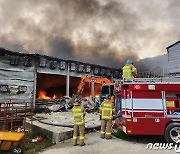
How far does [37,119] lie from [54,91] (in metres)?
9.61

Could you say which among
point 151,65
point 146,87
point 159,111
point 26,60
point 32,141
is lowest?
point 32,141

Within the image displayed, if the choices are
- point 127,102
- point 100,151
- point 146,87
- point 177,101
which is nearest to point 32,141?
point 100,151

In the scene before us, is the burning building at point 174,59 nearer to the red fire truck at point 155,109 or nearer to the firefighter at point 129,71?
the firefighter at point 129,71

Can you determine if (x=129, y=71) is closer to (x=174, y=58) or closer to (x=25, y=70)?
(x=25, y=70)

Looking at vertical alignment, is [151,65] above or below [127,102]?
above

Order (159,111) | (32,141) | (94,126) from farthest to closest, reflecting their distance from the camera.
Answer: (94,126) → (32,141) → (159,111)

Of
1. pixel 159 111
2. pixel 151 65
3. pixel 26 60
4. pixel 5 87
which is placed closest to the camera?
pixel 159 111

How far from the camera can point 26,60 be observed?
15.0m

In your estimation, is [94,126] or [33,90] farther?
[33,90]

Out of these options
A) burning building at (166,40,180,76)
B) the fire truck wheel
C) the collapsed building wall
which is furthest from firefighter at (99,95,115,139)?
burning building at (166,40,180,76)

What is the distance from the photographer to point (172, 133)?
7.49 meters

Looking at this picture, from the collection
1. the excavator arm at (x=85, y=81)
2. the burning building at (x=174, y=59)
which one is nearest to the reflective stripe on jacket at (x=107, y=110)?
the excavator arm at (x=85, y=81)

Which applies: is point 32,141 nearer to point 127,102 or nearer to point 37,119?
point 37,119

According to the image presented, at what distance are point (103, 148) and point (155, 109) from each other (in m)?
2.25
